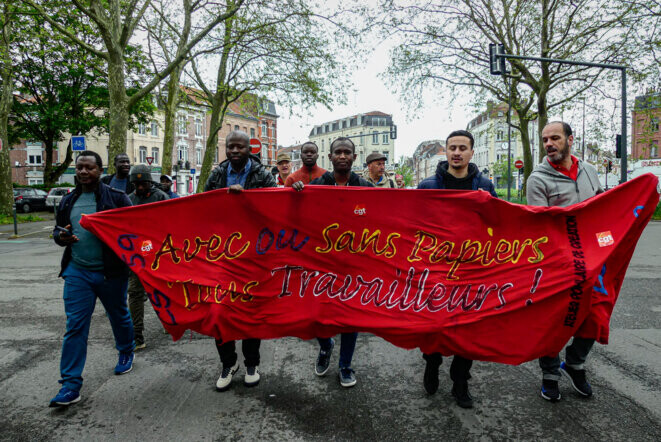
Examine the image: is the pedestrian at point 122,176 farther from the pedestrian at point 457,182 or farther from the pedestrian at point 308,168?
the pedestrian at point 457,182

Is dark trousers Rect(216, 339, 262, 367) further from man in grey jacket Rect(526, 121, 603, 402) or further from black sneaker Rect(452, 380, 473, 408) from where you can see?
man in grey jacket Rect(526, 121, 603, 402)

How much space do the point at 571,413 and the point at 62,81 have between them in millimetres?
37361

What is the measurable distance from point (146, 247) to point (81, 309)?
2.22 feet

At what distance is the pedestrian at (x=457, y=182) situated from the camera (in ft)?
10.7

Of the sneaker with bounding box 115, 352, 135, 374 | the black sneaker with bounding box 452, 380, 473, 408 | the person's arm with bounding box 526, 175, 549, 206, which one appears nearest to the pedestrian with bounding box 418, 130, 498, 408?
the black sneaker with bounding box 452, 380, 473, 408

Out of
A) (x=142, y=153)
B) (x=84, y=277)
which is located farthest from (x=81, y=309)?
(x=142, y=153)

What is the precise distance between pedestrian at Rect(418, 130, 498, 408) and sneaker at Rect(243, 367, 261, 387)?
4.50 ft

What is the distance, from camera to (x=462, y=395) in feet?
10.6

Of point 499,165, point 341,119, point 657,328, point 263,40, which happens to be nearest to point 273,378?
point 657,328

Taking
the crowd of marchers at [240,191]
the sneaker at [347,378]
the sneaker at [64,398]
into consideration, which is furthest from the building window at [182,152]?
the sneaker at [347,378]

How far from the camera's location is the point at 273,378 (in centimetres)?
378

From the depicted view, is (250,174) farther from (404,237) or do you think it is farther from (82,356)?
(82,356)

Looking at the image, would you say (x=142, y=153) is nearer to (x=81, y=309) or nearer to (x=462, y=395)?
(x=81, y=309)

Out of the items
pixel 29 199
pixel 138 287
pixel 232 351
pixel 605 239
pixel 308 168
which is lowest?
pixel 232 351
